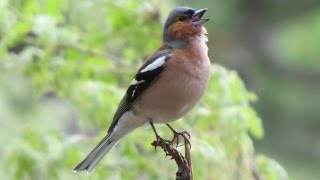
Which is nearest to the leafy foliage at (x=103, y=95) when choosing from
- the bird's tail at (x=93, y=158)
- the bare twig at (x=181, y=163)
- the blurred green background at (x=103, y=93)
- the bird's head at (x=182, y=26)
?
the blurred green background at (x=103, y=93)

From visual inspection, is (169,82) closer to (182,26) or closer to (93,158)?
(182,26)

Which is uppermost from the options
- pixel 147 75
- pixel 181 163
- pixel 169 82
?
pixel 147 75

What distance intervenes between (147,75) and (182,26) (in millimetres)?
223

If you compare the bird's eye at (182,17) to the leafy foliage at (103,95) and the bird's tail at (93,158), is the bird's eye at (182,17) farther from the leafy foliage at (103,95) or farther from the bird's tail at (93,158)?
the leafy foliage at (103,95)

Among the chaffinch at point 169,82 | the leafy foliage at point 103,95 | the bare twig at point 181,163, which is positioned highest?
the leafy foliage at point 103,95

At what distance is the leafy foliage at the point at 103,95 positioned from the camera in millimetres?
3650

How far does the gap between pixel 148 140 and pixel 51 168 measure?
1.48 ft

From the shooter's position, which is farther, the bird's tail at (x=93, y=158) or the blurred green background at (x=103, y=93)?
the blurred green background at (x=103, y=93)

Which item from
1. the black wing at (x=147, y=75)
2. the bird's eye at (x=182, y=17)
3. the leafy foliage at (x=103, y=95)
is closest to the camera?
the black wing at (x=147, y=75)

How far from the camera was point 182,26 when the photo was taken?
3102mm

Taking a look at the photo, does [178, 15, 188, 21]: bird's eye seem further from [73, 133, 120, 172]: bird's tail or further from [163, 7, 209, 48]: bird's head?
[73, 133, 120, 172]: bird's tail

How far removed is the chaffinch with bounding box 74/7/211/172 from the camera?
9.53 feet

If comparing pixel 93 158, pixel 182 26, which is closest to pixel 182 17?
pixel 182 26

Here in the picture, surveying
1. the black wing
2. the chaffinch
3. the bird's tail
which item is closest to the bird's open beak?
the chaffinch
